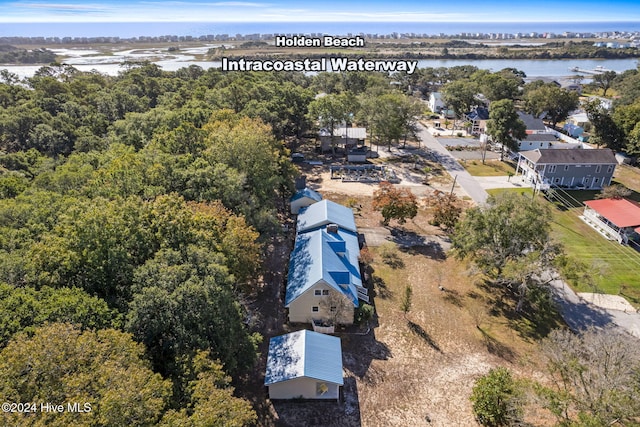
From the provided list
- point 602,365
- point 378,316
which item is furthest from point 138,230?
point 602,365

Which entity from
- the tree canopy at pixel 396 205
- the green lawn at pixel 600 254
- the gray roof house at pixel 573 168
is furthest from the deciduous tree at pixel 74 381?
the gray roof house at pixel 573 168

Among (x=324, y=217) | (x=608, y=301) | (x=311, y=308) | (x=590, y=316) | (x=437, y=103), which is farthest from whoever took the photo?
(x=437, y=103)

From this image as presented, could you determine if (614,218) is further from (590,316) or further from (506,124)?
(506,124)

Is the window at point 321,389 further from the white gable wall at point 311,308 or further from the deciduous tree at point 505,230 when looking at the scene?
the deciduous tree at point 505,230

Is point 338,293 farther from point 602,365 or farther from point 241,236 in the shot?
point 602,365

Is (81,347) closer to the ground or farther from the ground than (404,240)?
farther from the ground

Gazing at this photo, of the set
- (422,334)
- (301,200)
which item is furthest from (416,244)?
(301,200)
